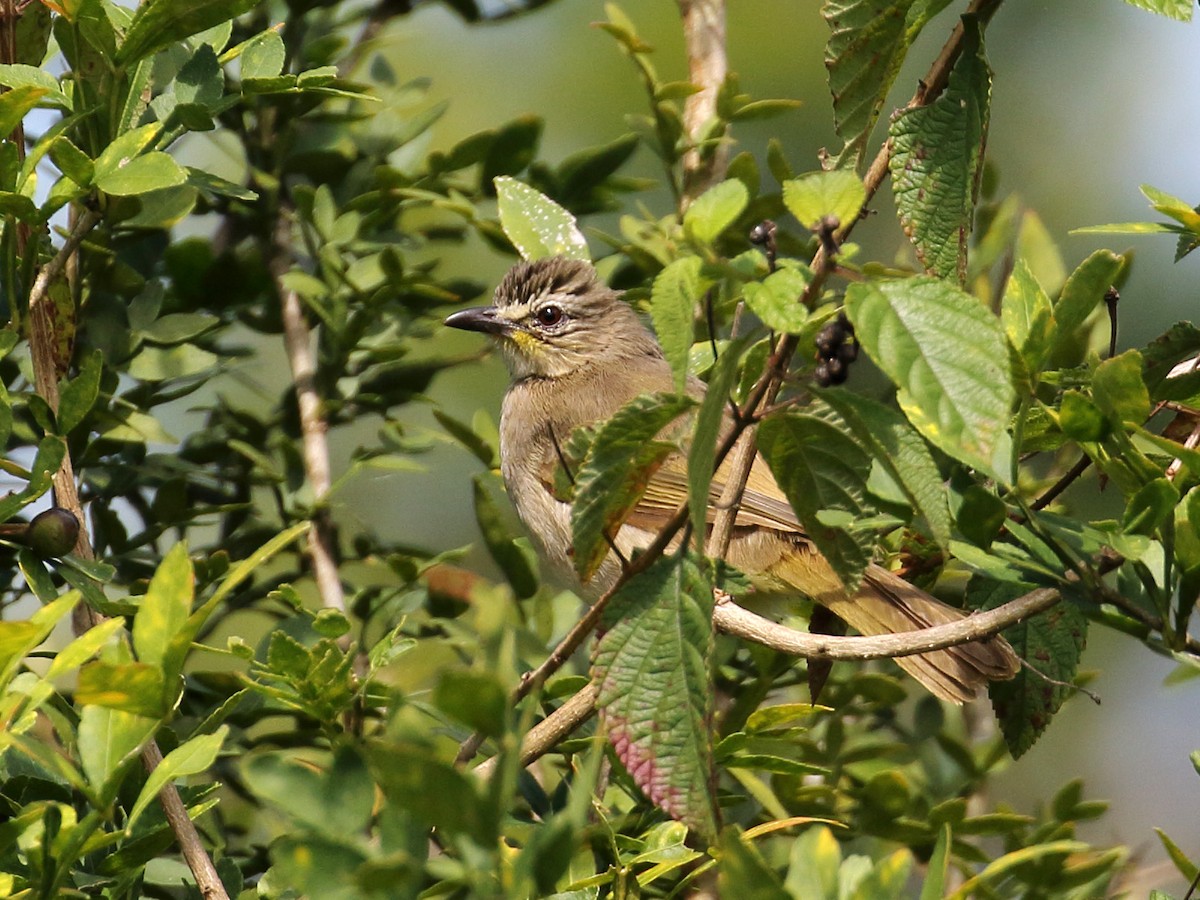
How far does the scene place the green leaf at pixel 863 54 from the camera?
1.74 metres

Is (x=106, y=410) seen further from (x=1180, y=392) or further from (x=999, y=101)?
(x=999, y=101)

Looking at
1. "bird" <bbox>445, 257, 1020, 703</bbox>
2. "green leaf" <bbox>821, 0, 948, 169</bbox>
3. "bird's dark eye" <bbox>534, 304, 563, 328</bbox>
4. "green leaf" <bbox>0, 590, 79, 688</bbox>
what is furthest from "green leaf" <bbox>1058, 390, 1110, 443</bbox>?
"bird's dark eye" <bbox>534, 304, 563, 328</bbox>

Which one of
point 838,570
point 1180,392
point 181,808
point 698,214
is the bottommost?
point 181,808

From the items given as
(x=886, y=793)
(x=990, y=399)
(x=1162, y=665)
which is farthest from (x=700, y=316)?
(x=1162, y=665)

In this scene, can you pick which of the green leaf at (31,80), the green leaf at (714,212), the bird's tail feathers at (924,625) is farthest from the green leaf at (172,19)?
the bird's tail feathers at (924,625)

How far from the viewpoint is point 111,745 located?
61.9 inches

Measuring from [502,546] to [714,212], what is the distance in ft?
5.87

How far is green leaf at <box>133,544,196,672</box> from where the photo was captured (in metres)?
1.53

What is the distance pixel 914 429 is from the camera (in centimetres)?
165

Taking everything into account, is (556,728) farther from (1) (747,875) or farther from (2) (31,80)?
(2) (31,80)

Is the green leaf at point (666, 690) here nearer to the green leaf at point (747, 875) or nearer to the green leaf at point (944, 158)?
the green leaf at point (747, 875)

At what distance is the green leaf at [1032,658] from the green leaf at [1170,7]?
0.94 meters

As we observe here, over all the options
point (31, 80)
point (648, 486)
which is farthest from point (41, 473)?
point (648, 486)

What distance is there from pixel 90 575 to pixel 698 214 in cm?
118
